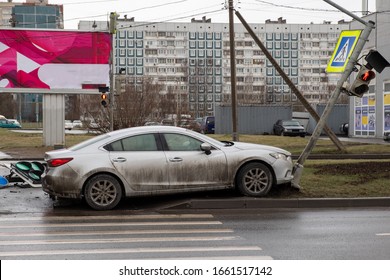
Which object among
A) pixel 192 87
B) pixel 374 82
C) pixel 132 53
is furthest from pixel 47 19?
pixel 374 82

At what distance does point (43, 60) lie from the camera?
32875 mm

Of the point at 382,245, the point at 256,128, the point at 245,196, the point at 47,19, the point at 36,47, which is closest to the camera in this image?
the point at 382,245

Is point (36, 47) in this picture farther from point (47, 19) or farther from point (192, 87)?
point (192, 87)

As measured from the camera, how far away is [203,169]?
11.6 metres

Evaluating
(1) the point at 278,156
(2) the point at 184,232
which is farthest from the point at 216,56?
(2) the point at 184,232

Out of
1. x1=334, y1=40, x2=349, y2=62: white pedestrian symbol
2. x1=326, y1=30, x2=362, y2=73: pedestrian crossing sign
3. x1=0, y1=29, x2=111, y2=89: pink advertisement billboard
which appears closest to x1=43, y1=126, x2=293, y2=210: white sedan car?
x1=326, y1=30, x2=362, y2=73: pedestrian crossing sign

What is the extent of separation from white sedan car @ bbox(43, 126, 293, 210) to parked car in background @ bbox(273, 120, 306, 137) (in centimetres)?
3725

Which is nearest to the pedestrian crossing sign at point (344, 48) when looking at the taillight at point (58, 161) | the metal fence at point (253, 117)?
the taillight at point (58, 161)

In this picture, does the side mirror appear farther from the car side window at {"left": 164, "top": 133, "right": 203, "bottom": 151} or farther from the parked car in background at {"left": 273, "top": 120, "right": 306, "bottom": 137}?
the parked car in background at {"left": 273, "top": 120, "right": 306, "bottom": 137}

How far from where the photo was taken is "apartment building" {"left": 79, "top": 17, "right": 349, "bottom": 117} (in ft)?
429

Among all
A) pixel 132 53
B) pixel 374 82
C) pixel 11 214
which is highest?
pixel 132 53

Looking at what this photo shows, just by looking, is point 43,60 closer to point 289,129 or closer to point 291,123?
point 289,129

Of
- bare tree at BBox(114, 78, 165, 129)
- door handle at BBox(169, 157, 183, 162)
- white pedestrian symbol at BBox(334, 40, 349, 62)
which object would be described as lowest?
door handle at BBox(169, 157, 183, 162)

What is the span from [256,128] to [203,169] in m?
42.2
